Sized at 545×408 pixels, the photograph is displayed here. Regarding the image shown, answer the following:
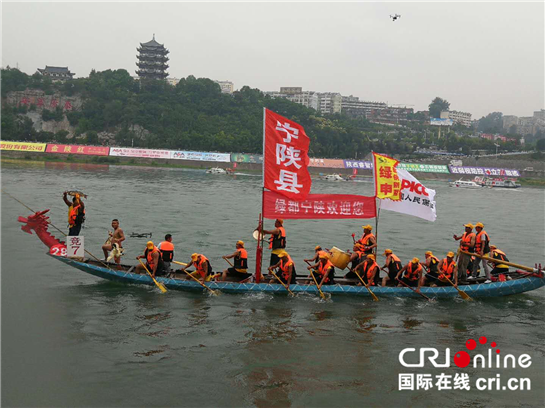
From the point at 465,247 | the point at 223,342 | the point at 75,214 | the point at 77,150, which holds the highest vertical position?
the point at 77,150

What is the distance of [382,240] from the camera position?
1051 inches

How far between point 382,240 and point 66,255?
636 inches

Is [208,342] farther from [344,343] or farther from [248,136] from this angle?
[248,136]

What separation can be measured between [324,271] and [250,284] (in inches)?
79.2

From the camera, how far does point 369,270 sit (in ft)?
48.6

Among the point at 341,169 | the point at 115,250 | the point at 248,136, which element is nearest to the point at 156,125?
the point at 248,136

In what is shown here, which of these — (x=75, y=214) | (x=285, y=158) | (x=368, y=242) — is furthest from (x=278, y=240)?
(x=75, y=214)

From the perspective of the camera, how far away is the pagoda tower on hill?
406 feet

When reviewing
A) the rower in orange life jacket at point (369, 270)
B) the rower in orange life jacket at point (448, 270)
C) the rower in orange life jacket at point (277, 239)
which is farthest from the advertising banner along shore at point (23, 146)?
the rower in orange life jacket at point (448, 270)

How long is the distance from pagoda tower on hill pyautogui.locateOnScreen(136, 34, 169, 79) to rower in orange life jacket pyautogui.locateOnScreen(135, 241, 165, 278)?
11487 centimetres

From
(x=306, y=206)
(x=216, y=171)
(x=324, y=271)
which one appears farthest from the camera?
(x=216, y=171)

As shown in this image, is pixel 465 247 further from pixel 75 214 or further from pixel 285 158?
pixel 75 214

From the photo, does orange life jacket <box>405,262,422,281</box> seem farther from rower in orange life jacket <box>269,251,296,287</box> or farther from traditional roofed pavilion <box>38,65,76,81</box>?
traditional roofed pavilion <box>38,65,76,81</box>

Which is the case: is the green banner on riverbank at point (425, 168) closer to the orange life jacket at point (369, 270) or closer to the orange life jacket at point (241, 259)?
the orange life jacket at point (369, 270)
